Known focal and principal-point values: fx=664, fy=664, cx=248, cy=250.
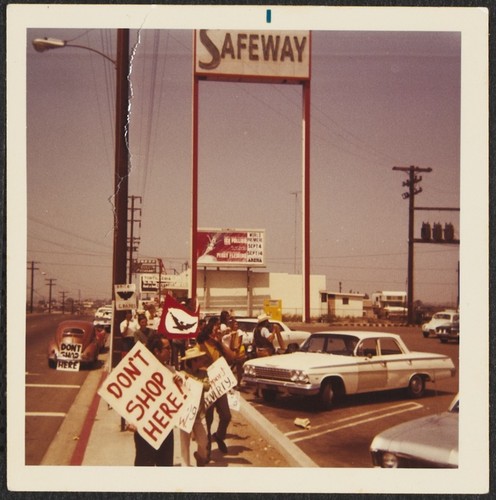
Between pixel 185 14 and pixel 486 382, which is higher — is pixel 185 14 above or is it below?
above

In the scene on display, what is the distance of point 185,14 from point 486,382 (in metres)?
5.46

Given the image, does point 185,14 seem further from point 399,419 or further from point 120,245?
point 399,419

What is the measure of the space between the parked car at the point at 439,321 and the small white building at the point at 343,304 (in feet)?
6.33

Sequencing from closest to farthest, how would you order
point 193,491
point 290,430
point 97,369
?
point 193,491 → point 290,430 → point 97,369

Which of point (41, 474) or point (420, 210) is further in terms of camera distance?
point (420, 210)

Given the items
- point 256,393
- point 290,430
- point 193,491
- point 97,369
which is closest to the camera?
point 193,491

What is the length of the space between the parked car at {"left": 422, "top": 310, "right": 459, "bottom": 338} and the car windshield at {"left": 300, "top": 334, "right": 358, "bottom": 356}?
122 cm

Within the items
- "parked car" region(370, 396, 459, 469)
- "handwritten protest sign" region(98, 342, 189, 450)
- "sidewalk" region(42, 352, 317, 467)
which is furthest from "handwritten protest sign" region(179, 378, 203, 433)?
"parked car" region(370, 396, 459, 469)

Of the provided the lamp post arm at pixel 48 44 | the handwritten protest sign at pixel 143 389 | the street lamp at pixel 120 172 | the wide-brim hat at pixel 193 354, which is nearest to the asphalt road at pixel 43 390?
the street lamp at pixel 120 172

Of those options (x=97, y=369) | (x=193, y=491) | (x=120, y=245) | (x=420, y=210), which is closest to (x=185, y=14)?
(x=120, y=245)

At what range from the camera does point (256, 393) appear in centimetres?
1130

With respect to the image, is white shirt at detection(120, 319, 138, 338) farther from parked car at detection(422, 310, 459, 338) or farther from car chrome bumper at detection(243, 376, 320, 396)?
parked car at detection(422, 310, 459, 338)

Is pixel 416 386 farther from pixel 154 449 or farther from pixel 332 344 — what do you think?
pixel 154 449
